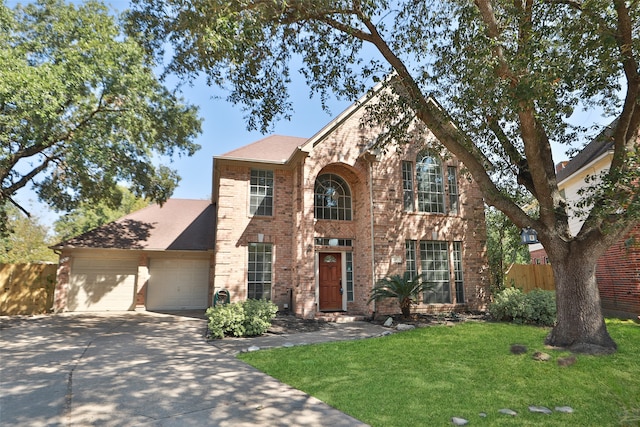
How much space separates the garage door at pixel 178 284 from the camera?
51.2ft

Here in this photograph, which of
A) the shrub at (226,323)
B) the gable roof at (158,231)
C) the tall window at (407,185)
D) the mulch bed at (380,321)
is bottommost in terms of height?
the mulch bed at (380,321)

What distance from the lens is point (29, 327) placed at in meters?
10.8

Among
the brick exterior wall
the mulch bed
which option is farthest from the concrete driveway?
the brick exterior wall

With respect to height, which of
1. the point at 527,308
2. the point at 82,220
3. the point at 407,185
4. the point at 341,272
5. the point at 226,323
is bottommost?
the point at 226,323

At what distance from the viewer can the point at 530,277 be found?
15391mm

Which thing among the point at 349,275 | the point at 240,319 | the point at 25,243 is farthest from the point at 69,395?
the point at 25,243

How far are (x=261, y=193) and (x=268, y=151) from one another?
2103 millimetres

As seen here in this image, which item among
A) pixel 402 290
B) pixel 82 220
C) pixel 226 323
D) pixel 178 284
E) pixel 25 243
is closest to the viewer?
pixel 226 323

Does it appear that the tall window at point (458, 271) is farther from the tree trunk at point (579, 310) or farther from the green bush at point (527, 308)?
the tree trunk at point (579, 310)

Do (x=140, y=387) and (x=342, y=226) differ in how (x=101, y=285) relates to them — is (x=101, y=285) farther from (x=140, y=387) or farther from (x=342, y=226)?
(x=140, y=387)

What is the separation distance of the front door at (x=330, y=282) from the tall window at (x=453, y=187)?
197 inches

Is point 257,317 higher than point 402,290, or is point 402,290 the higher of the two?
point 402,290

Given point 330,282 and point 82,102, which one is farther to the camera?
point 330,282

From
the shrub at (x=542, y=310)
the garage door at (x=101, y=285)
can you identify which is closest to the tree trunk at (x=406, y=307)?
the shrub at (x=542, y=310)
